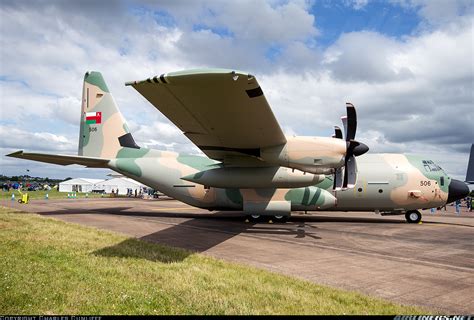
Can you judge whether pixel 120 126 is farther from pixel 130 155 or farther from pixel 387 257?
pixel 387 257

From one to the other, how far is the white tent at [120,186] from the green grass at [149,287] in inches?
3101

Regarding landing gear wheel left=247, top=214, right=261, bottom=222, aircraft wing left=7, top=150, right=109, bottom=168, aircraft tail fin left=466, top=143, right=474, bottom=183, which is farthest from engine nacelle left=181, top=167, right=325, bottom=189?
aircraft tail fin left=466, top=143, right=474, bottom=183

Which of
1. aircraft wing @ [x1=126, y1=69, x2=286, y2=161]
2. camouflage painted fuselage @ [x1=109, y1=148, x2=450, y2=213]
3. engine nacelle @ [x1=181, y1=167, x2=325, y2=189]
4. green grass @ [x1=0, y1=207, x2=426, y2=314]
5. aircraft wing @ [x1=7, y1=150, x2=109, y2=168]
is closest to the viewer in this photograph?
green grass @ [x1=0, y1=207, x2=426, y2=314]

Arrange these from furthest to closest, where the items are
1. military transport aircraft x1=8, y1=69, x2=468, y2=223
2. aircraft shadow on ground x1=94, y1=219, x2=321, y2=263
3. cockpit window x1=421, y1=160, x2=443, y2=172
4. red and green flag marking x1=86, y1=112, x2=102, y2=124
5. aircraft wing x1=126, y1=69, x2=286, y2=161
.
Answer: red and green flag marking x1=86, y1=112, x2=102, y2=124
cockpit window x1=421, y1=160, x2=443, y2=172
military transport aircraft x1=8, y1=69, x2=468, y2=223
aircraft shadow on ground x1=94, y1=219, x2=321, y2=263
aircraft wing x1=126, y1=69, x2=286, y2=161

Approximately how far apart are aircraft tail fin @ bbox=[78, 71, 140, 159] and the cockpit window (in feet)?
59.1

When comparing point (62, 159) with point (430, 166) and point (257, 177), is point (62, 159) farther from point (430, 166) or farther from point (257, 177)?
point (430, 166)

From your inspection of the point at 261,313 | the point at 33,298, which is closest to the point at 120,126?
the point at 33,298

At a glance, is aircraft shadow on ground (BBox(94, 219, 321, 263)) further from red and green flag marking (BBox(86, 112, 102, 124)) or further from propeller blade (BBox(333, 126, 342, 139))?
red and green flag marking (BBox(86, 112, 102, 124))

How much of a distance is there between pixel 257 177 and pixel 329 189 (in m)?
5.20

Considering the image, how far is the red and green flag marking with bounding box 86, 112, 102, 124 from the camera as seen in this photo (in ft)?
73.9

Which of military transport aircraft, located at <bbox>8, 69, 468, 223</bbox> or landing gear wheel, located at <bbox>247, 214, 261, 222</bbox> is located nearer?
military transport aircraft, located at <bbox>8, 69, 468, 223</bbox>

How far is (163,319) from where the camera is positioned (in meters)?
4.92

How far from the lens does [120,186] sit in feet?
287

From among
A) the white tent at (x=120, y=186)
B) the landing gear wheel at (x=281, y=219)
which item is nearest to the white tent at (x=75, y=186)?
the white tent at (x=120, y=186)
